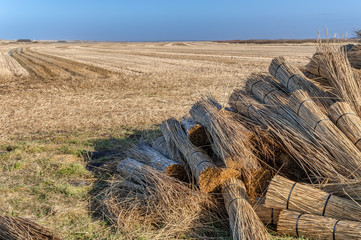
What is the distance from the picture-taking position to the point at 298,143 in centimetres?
398

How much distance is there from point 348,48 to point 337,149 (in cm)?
219

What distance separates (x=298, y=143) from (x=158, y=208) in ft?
5.70

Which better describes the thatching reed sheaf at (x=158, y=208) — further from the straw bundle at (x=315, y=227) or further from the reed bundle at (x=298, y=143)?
the reed bundle at (x=298, y=143)

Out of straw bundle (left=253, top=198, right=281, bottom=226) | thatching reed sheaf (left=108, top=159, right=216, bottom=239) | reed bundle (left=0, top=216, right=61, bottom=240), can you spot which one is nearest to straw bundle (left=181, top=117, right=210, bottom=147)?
thatching reed sheaf (left=108, top=159, right=216, bottom=239)

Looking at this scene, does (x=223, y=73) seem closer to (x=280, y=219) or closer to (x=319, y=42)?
(x=319, y=42)

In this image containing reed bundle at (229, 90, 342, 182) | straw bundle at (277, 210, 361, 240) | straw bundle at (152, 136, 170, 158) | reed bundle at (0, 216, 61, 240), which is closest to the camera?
straw bundle at (277, 210, 361, 240)

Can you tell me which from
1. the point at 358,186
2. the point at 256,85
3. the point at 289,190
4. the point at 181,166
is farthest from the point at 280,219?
the point at 256,85

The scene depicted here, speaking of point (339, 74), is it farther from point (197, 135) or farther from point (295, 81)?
point (197, 135)

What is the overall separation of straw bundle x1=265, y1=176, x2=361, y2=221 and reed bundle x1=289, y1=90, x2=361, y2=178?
344 millimetres

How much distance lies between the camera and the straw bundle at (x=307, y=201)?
331cm

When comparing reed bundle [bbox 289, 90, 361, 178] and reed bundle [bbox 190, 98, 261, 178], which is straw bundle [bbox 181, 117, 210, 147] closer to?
reed bundle [bbox 190, 98, 261, 178]

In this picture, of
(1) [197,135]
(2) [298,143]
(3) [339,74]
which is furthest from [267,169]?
(3) [339,74]

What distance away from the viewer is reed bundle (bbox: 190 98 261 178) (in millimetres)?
3891

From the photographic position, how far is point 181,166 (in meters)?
4.36
